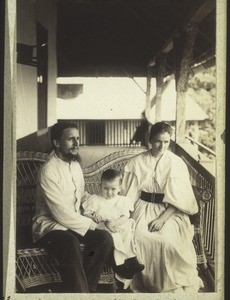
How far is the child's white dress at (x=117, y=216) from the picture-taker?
1.63m

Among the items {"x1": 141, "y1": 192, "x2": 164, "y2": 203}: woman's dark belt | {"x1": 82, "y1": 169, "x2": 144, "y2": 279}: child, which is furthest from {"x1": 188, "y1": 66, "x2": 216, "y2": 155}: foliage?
{"x1": 82, "y1": 169, "x2": 144, "y2": 279}: child

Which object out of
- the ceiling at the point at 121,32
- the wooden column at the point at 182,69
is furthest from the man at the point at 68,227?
the wooden column at the point at 182,69

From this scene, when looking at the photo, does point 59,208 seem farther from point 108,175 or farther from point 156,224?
point 156,224

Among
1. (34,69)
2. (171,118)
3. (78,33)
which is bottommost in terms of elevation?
(171,118)

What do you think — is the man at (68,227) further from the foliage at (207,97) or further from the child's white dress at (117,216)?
the foliage at (207,97)

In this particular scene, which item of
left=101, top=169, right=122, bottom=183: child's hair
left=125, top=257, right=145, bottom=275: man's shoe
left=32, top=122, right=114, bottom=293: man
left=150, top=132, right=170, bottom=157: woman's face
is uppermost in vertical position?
left=150, top=132, right=170, bottom=157: woman's face

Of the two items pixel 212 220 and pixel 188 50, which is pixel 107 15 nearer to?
pixel 188 50

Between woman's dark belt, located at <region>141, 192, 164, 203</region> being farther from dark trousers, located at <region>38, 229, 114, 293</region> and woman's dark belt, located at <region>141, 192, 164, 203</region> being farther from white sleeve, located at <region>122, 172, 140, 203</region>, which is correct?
dark trousers, located at <region>38, 229, 114, 293</region>

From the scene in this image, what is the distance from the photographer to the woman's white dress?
5.37 feet

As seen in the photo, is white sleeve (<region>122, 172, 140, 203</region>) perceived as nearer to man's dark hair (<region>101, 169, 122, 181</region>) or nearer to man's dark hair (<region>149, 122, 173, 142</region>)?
man's dark hair (<region>101, 169, 122, 181</region>)

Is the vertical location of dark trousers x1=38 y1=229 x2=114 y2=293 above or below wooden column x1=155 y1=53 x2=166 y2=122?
below

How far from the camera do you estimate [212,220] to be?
65.0 inches

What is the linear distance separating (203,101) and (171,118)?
0.38 ft

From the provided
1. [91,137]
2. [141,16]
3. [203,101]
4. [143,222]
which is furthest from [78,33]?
[143,222]
